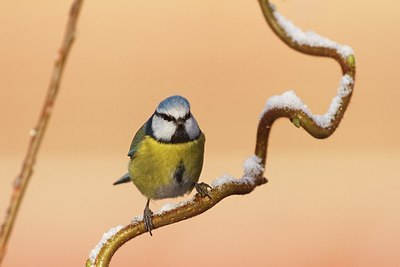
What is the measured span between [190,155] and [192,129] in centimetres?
3

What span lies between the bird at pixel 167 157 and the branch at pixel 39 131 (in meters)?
0.44

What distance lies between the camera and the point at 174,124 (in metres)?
0.64

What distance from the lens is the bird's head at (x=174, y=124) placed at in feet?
1.80

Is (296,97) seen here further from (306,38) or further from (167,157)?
(167,157)

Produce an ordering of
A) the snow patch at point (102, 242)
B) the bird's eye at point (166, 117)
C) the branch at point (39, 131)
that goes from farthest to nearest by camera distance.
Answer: the bird's eye at point (166, 117), the snow patch at point (102, 242), the branch at point (39, 131)

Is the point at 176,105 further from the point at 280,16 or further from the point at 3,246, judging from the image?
the point at 3,246

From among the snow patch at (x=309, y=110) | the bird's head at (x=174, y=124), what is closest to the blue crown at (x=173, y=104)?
the bird's head at (x=174, y=124)

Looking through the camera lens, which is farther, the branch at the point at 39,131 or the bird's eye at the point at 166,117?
the bird's eye at the point at 166,117

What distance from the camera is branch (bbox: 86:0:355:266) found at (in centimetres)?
27

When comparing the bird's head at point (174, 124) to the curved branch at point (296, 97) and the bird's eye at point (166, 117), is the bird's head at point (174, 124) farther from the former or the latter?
the curved branch at point (296, 97)

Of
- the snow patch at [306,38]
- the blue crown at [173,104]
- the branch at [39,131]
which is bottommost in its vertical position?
the branch at [39,131]

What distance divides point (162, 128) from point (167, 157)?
0.04 m

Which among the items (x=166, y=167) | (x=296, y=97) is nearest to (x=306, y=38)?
(x=296, y=97)

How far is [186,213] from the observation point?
0.92ft
